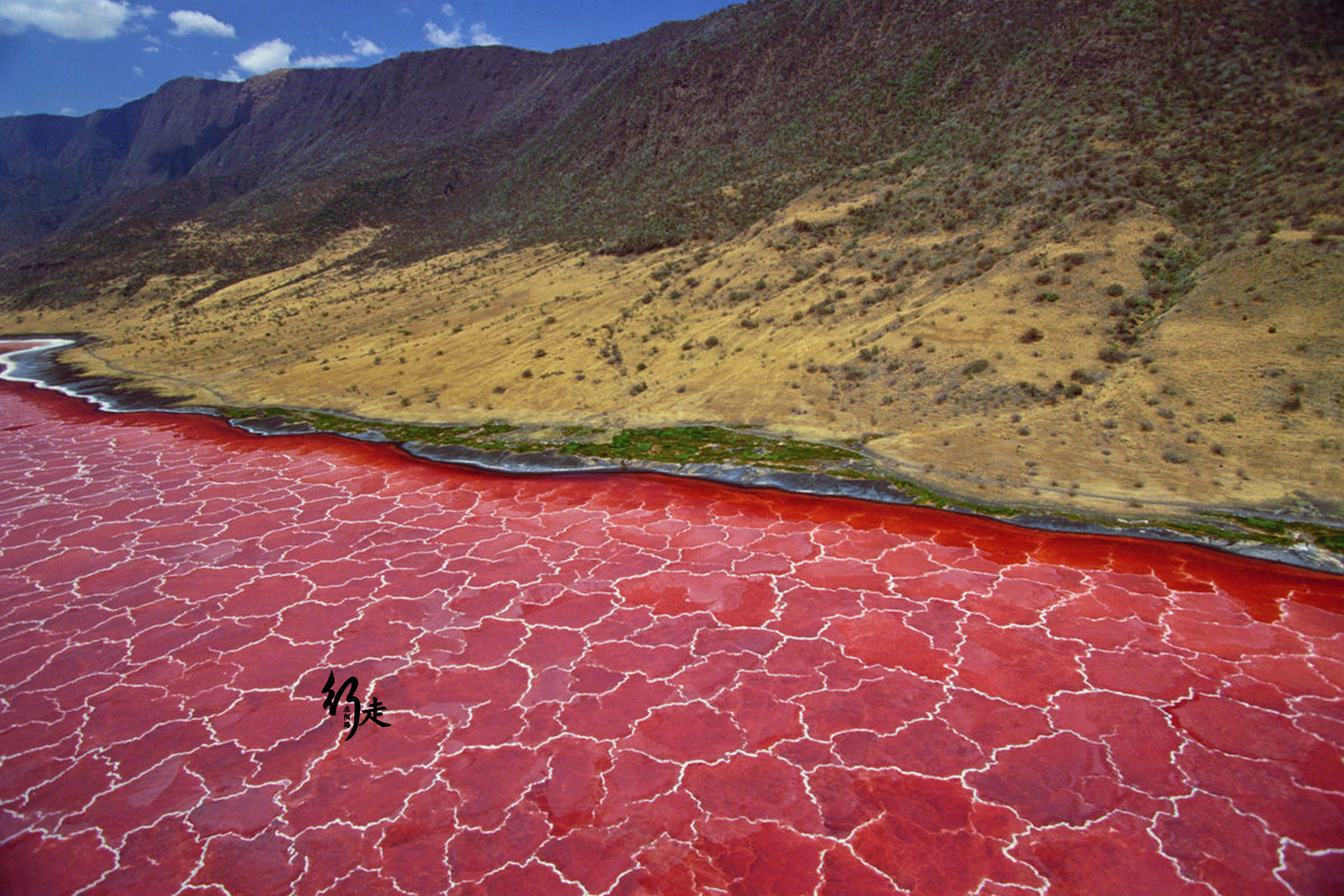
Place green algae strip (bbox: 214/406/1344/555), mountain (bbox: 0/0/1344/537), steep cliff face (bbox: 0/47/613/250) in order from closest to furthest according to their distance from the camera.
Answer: green algae strip (bbox: 214/406/1344/555), mountain (bbox: 0/0/1344/537), steep cliff face (bbox: 0/47/613/250)

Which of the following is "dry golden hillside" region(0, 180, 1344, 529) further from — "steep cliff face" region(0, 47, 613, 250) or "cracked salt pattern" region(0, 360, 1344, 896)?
"steep cliff face" region(0, 47, 613, 250)

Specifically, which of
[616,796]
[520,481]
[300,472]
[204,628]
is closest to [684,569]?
[616,796]

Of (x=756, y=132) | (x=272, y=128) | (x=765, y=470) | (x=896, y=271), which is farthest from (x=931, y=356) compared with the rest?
(x=272, y=128)

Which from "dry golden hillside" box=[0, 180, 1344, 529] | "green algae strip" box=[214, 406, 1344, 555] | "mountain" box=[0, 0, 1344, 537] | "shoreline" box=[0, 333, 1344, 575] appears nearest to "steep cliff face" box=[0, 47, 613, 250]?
"mountain" box=[0, 0, 1344, 537]

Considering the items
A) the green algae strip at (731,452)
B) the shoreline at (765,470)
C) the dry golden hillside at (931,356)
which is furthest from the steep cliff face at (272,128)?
the green algae strip at (731,452)

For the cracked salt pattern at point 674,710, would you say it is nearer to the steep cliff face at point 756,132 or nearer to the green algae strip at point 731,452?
the green algae strip at point 731,452

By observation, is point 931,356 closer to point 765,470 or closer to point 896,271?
point 896,271
